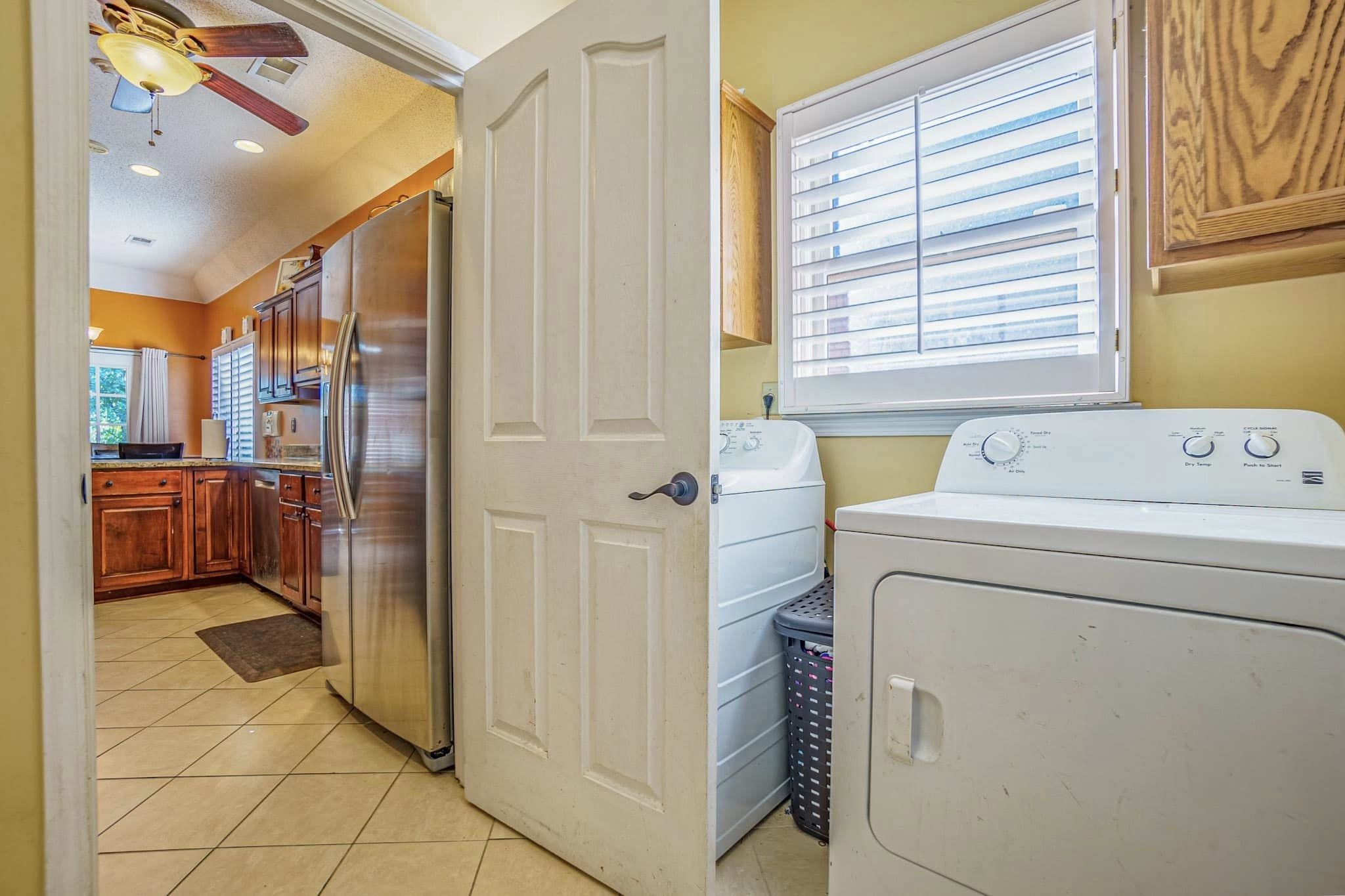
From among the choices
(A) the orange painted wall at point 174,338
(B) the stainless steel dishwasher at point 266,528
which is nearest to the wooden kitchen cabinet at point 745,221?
(B) the stainless steel dishwasher at point 266,528

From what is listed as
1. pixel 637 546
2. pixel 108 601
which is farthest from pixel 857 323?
pixel 108 601

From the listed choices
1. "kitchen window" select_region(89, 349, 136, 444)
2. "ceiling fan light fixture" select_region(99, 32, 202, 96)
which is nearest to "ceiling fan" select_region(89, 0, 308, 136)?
"ceiling fan light fixture" select_region(99, 32, 202, 96)

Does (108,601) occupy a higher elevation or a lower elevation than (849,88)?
lower

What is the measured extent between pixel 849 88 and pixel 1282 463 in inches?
60.3

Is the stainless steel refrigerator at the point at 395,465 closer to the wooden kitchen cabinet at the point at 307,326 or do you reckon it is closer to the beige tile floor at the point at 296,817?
the beige tile floor at the point at 296,817

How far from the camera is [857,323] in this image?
1919 millimetres

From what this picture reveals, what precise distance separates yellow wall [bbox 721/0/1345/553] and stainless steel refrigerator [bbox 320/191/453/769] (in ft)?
3.45

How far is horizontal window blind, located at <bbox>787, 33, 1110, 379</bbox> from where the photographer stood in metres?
1.53

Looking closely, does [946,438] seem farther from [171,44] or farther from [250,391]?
[250,391]

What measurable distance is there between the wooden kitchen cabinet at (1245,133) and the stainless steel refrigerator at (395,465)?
1.81 meters

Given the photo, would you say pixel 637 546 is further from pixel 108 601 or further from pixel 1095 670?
pixel 108 601

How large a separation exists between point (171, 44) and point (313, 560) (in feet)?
8.08

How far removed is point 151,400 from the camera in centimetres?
612

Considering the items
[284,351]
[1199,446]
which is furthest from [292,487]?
[1199,446]
